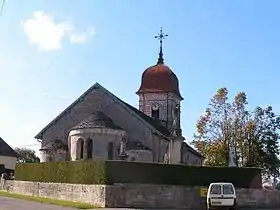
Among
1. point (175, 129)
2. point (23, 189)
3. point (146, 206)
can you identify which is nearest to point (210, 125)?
point (175, 129)

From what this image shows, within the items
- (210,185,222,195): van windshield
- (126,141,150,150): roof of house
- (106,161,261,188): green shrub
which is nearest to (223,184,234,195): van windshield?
(210,185,222,195): van windshield

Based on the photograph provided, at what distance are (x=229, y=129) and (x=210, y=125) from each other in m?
2.38

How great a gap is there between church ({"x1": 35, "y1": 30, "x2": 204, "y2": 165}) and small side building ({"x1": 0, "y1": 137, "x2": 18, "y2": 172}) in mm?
18199

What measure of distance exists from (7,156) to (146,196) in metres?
42.2

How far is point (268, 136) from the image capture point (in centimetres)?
6222

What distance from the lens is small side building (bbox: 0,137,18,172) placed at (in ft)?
233

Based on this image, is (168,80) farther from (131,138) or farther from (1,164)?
(1,164)

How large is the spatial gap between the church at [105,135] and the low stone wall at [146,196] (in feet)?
17.7

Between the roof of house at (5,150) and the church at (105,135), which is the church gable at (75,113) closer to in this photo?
the church at (105,135)

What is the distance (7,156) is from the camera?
71.7 metres

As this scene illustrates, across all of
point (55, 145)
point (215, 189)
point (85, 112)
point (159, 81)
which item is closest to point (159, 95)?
point (159, 81)

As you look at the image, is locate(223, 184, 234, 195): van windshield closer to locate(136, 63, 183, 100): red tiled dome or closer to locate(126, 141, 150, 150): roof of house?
locate(126, 141, 150, 150): roof of house

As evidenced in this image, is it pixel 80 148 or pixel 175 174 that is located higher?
pixel 80 148

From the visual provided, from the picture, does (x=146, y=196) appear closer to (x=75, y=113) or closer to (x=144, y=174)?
(x=144, y=174)
